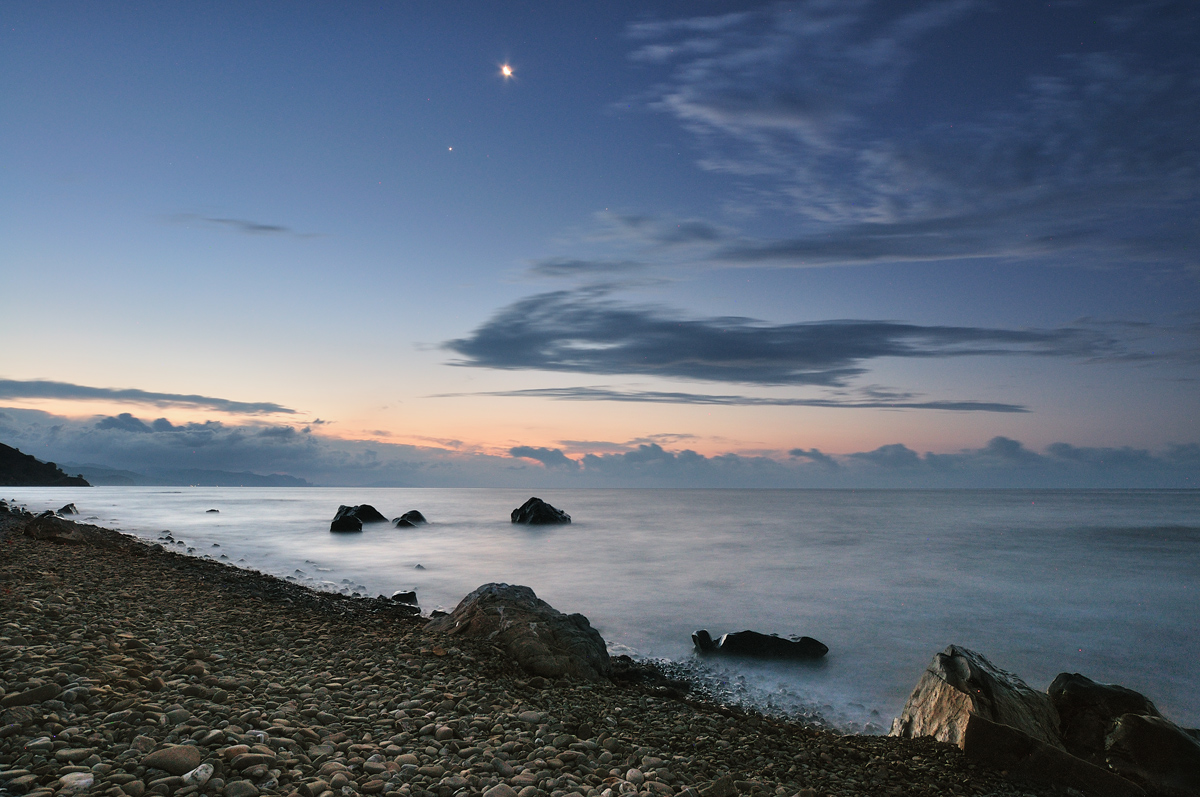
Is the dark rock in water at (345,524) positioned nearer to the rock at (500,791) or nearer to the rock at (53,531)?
the rock at (53,531)

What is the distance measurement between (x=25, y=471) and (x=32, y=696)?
165573mm

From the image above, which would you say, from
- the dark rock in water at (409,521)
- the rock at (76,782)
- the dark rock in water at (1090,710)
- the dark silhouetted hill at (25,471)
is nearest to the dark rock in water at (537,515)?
the dark rock in water at (409,521)

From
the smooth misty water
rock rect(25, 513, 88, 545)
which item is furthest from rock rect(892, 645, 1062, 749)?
rock rect(25, 513, 88, 545)

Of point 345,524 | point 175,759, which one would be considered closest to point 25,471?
point 345,524

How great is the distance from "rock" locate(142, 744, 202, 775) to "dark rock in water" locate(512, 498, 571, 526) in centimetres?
3962

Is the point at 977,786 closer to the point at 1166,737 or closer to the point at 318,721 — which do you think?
the point at 1166,737

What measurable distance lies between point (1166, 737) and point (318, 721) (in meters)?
8.13

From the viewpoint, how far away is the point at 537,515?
44031 millimetres

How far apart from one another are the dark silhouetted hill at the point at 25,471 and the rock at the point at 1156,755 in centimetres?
16879

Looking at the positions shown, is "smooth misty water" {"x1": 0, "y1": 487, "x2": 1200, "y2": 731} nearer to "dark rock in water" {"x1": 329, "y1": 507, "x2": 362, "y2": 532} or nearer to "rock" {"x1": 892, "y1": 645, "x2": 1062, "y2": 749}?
"dark rock in water" {"x1": 329, "y1": 507, "x2": 362, "y2": 532}

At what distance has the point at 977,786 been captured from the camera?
5.43m

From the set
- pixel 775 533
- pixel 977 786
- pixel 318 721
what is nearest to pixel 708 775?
pixel 977 786

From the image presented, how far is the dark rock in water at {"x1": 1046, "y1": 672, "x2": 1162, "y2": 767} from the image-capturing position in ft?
22.2

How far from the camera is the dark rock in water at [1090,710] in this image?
6.75m
